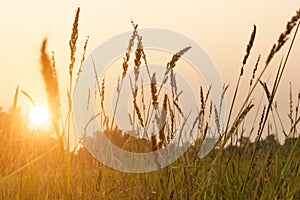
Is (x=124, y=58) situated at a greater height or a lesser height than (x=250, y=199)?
greater

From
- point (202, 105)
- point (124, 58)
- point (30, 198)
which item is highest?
point (124, 58)

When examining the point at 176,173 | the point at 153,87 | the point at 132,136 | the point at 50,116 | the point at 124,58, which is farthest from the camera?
the point at 132,136

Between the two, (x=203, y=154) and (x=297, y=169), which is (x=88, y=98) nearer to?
(x=203, y=154)

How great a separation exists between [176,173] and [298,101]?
906mm

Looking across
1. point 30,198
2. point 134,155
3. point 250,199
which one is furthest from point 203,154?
point 30,198

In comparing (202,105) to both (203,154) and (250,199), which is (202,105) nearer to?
(203,154)

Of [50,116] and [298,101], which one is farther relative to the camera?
[298,101]

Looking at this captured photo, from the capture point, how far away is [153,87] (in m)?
1.77

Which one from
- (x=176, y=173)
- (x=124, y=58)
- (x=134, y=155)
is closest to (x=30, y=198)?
(x=134, y=155)

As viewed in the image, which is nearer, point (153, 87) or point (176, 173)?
point (153, 87)

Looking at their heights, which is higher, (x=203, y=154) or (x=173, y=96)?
(x=173, y=96)

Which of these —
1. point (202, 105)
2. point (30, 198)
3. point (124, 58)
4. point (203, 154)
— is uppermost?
point (124, 58)

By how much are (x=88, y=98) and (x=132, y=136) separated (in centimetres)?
32

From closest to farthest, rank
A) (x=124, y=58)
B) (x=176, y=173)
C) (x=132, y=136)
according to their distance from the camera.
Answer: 1. (x=124, y=58)
2. (x=176, y=173)
3. (x=132, y=136)
